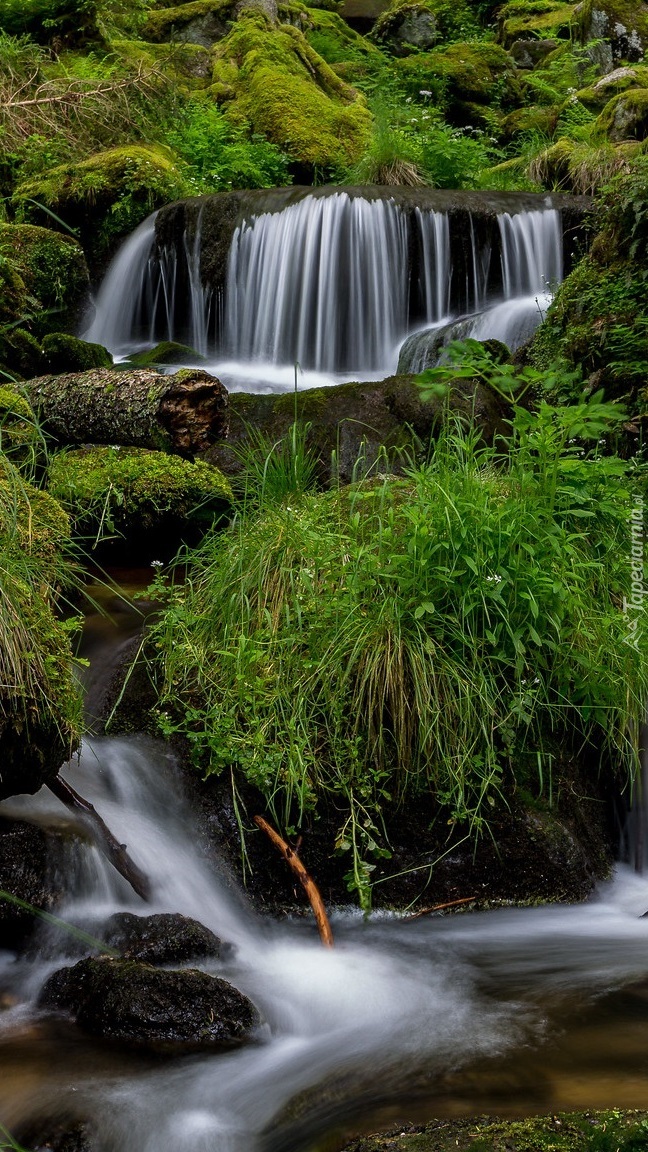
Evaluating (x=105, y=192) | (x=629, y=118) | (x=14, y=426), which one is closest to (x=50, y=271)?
(x=105, y=192)

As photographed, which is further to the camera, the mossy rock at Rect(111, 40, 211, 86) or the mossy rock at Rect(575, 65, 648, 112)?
the mossy rock at Rect(111, 40, 211, 86)

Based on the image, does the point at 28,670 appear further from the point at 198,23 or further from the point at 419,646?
the point at 198,23

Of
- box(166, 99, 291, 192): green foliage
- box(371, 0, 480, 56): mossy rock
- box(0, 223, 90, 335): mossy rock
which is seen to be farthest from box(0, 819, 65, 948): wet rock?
box(371, 0, 480, 56): mossy rock

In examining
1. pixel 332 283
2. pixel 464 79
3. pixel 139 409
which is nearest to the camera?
pixel 139 409

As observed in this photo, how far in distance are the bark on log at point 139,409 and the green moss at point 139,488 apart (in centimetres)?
39

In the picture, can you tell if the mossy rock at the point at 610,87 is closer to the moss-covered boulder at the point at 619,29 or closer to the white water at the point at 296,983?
the moss-covered boulder at the point at 619,29

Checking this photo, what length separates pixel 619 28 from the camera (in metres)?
16.1

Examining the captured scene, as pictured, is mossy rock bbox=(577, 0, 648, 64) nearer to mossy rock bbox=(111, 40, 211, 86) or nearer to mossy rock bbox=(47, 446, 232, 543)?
mossy rock bbox=(111, 40, 211, 86)

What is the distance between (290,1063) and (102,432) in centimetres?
429

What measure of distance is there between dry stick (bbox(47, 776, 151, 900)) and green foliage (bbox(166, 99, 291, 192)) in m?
9.47

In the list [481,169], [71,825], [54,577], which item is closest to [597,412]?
[54,577]

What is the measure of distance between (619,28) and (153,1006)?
1687cm

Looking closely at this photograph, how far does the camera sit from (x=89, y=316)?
1040 cm

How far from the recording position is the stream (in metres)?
2.62
